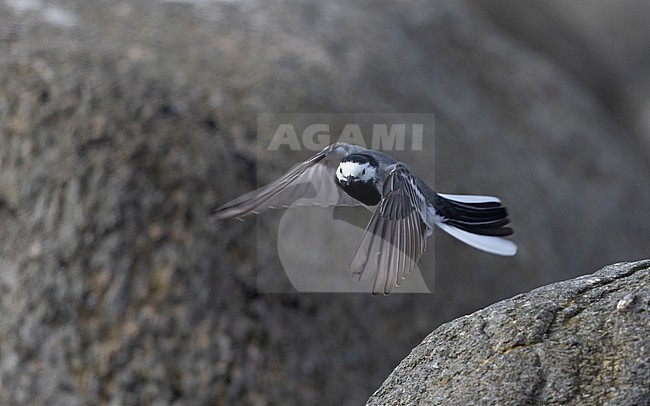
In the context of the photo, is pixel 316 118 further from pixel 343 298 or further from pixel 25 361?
pixel 25 361

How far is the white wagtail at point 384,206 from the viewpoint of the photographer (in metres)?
3.19

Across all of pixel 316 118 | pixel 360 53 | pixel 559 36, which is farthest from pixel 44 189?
pixel 559 36

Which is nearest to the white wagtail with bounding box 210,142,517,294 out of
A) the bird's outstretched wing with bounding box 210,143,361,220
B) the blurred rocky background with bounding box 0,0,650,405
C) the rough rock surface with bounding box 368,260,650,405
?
the bird's outstretched wing with bounding box 210,143,361,220

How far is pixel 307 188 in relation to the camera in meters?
3.79

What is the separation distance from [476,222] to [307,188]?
706 mm

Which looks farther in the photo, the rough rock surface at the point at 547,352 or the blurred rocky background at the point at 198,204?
the blurred rocky background at the point at 198,204

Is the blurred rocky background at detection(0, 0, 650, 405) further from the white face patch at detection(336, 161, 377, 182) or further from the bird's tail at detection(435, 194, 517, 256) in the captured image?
the white face patch at detection(336, 161, 377, 182)

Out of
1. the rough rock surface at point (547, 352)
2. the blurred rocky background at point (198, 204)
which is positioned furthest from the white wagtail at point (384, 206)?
the blurred rocky background at point (198, 204)

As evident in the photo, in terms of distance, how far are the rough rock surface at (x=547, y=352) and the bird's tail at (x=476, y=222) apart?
1.00 ft

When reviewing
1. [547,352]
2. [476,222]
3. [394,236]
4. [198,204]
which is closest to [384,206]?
[394,236]

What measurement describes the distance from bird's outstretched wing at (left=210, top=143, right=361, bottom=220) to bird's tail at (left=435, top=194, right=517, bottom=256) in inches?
14.1

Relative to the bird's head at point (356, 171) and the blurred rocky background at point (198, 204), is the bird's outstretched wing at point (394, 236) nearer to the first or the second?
the bird's head at point (356, 171)

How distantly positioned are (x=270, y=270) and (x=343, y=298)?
563mm

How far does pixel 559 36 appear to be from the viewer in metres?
10.9
